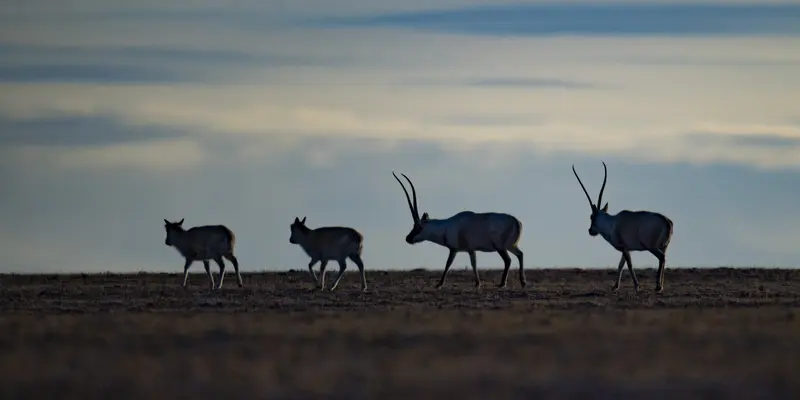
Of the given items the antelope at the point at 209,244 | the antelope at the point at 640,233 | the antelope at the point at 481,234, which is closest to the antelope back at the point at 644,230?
the antelope at the point at 640,233

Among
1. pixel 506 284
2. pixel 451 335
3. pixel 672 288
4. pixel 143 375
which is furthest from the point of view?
pixel 506 284

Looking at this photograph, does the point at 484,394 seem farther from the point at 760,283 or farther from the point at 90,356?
the point at 760,283

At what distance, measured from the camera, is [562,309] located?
2897 centimetres

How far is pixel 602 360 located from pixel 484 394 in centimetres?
376

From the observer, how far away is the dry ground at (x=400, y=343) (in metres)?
17.4

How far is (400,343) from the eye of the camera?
72.9ft

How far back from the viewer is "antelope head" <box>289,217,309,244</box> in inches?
1522

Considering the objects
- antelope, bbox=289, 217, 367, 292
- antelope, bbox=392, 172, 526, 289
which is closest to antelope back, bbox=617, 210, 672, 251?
antelope, bbox=392, 172, 526, 289

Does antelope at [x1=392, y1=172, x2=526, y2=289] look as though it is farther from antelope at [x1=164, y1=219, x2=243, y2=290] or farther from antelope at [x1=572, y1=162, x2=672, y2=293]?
antelope at [x1=164, y1=219, x2=243, y2=290]

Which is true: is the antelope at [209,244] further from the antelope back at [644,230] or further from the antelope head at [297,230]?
the antelope back at [644,230]

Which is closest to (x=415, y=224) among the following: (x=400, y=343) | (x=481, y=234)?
(x=481, y=234)

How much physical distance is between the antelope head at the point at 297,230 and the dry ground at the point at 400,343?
2.85 meters

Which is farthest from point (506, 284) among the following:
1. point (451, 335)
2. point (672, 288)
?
point (451, 335)

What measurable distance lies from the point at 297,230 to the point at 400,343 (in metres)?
16.9
